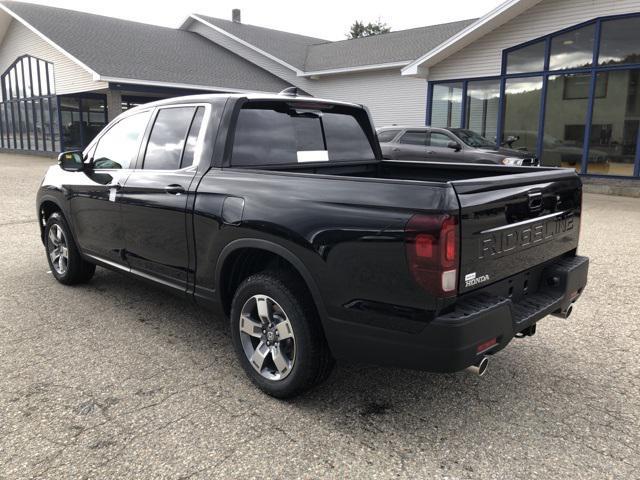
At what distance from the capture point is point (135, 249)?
4152 millimetres

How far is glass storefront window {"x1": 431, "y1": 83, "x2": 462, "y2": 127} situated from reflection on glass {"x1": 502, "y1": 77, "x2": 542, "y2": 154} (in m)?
1.87

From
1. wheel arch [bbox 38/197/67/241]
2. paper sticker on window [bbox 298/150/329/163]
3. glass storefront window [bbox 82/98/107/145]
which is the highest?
glass storefront window [bbox 82/98/107/145]

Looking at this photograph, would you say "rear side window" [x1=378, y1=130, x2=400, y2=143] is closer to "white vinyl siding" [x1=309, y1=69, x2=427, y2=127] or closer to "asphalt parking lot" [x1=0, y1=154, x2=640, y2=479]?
"white vinyl siding" [x1=309, y1=69, x2=427, y2=127]

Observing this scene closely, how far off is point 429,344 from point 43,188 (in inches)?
178

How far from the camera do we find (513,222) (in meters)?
2.82

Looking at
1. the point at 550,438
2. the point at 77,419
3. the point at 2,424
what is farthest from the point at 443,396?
the point at 2,424

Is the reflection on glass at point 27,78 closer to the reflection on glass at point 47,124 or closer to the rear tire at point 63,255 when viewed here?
the reflection on glass at point 47,124

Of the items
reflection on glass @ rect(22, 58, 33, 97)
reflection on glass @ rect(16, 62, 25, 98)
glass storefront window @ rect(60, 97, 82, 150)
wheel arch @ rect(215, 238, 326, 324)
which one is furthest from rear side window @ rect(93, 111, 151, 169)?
reflection on glass @ rect(16, 62, 25, 98)

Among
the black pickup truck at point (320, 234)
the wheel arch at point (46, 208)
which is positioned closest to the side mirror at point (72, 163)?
the black pickup truck at point (320, 234)

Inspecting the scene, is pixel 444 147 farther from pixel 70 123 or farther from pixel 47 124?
pixel 47 124

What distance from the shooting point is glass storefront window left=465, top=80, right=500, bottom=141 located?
17.0 meters

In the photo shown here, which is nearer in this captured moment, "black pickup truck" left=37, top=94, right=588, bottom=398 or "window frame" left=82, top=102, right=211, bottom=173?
"black pickup truck" left=37, top=94, right=588, bottom=398

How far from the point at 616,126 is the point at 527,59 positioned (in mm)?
3318

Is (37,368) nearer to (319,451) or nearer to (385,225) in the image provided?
(319,451)
